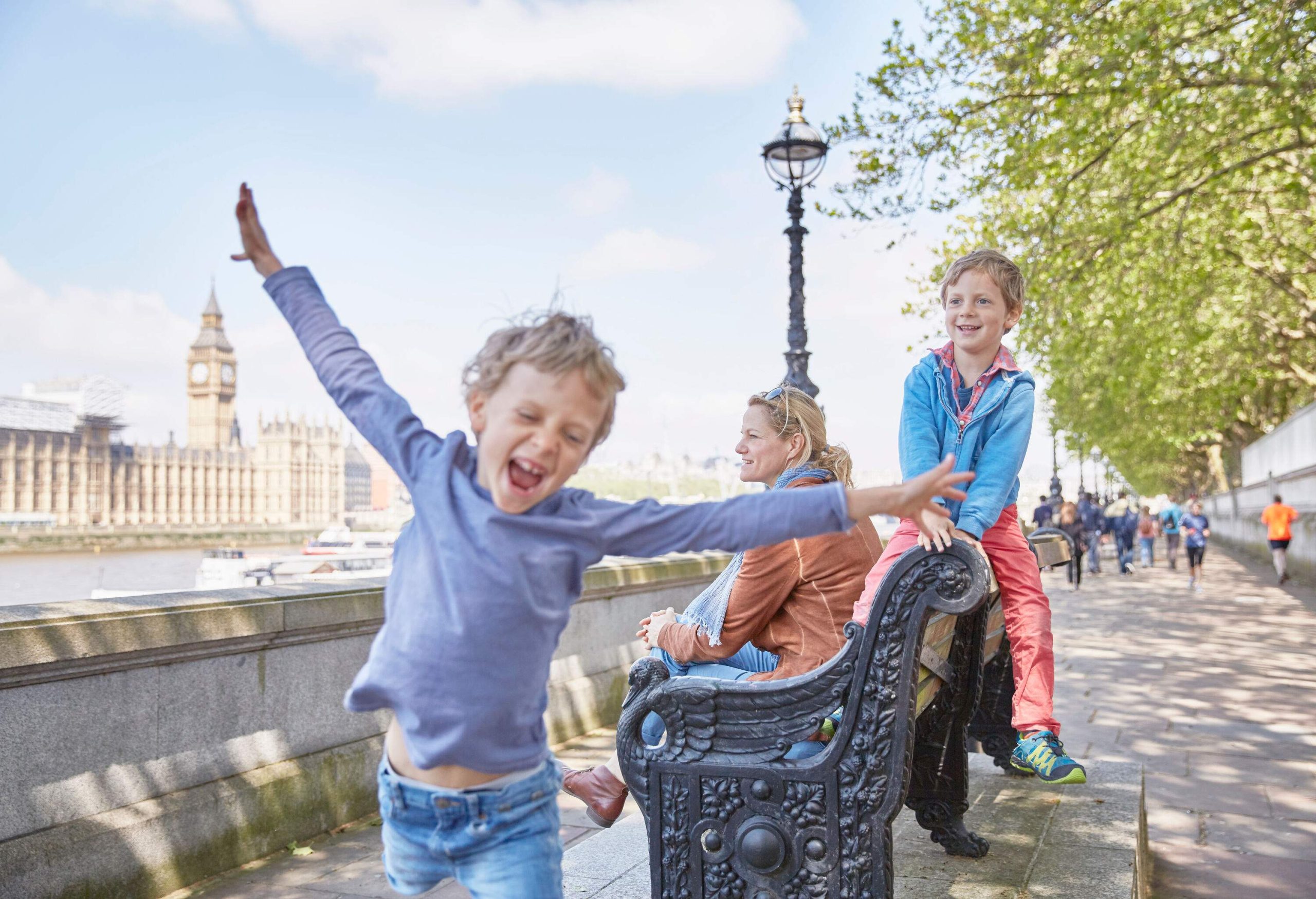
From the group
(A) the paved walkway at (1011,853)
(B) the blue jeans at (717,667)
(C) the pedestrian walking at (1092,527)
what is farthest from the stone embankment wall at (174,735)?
(C) the pedestrian walking at (1092,527)

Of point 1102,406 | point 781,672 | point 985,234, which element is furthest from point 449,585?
point 1102,406

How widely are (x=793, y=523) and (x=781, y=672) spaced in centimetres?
132

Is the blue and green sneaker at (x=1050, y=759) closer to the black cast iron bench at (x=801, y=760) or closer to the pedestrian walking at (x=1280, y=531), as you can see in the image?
the black cast iron bench at (x=801, y=760)

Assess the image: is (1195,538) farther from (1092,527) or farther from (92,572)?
(92,572)

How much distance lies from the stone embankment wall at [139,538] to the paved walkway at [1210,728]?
119m

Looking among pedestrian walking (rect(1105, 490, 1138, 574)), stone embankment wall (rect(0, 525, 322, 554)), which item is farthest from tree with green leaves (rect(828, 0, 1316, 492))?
stone embankment wall (rect(0, 525, 322, 554))

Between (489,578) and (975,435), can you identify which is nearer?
(489,578)

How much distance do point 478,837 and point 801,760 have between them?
1064mm

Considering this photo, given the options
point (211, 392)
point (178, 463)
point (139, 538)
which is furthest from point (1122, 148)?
point (211, 392)

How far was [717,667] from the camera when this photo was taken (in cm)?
340

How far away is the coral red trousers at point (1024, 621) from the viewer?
140 inches

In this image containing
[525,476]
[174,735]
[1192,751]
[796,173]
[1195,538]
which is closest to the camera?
[525,476]

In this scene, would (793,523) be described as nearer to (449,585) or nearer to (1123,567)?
(449,585)

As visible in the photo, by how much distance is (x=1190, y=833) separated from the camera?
5148 millimetres
